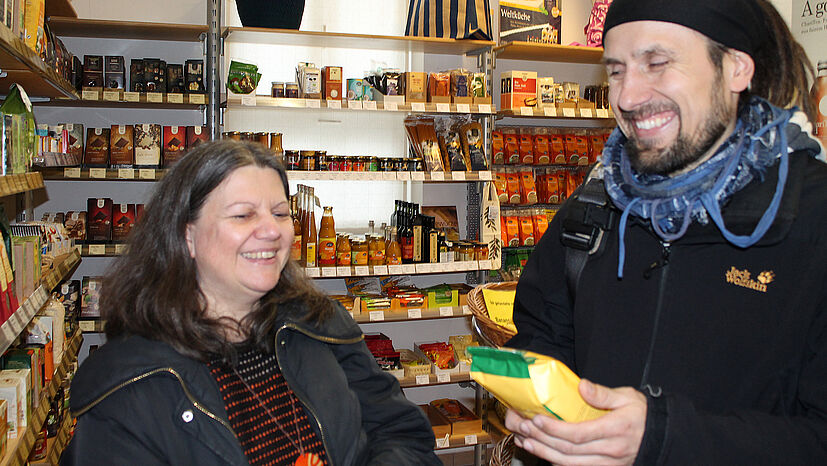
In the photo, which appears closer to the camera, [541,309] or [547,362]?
[547,362]

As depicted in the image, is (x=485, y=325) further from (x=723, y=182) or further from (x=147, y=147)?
(x=147, y=147)

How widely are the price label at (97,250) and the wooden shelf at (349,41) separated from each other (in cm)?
159

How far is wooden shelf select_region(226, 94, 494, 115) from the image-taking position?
4137 millimetres

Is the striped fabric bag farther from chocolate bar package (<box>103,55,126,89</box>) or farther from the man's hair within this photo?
the man's hair

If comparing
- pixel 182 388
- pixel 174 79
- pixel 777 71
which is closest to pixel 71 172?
pixel 174 79

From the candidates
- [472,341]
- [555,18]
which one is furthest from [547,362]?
[555,18]

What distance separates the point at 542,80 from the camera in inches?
191

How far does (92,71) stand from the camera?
4203 millimetres

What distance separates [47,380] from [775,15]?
3002mm

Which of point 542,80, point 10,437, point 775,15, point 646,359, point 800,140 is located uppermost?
point 542,80

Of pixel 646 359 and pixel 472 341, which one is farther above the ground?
pixel 646 359

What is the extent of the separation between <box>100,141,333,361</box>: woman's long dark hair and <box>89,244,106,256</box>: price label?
2.53m

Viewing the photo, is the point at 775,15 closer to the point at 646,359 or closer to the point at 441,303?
the point at 646,359

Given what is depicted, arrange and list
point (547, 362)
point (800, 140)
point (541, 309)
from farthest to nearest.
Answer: point (541, 309)
point (800, 140)
point (547, 362)
